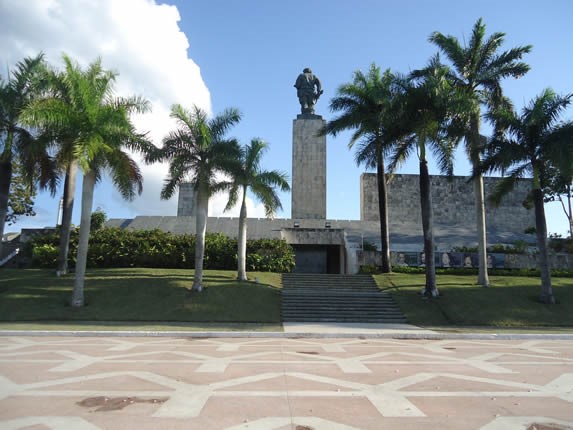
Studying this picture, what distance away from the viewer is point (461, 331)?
1372cm

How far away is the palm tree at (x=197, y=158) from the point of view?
18.1 metres

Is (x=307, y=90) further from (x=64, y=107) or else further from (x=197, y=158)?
(x=64, y=107)

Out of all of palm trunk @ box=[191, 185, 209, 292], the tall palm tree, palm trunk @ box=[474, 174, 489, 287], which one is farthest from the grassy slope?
palm trunk @ box=[474, 174, 489, 287]

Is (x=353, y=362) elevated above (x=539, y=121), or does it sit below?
below

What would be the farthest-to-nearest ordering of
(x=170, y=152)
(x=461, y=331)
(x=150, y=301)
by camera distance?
1. (x=170, y=152)
2. (x=150, y=301)
3. (x=461, y=331)

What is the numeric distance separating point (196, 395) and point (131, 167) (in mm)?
14351

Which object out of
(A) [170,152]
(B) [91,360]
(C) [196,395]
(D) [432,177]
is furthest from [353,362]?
(D) [432,177]

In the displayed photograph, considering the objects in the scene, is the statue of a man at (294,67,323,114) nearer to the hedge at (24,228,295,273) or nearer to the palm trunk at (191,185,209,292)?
the hedge at (24,228,295,273)

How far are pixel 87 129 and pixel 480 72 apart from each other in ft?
56.7

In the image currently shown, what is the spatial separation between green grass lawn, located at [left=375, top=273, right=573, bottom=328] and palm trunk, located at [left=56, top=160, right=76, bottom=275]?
14800mm

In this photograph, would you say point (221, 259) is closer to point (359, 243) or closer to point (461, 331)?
point (359, 243)

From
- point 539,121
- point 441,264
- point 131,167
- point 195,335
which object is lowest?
point 195,335

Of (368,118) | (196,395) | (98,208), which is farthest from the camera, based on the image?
(98,208)

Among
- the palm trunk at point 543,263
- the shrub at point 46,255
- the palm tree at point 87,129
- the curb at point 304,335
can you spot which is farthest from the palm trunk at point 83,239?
the palm trunk at point 543,263
